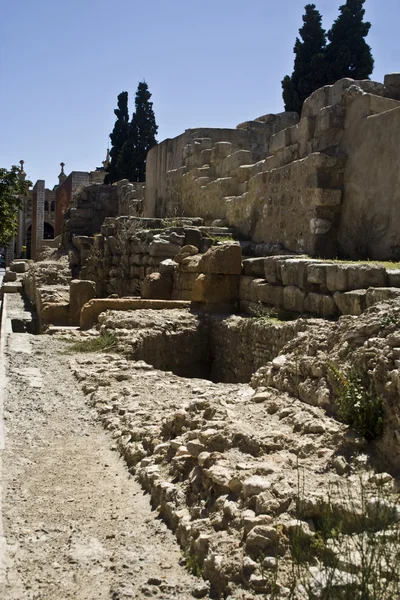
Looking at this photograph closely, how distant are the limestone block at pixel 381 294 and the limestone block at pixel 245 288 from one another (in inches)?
140

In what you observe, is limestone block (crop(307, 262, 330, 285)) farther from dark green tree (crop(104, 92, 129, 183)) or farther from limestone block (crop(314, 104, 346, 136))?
dark green tree (crop(104, 92, 129, 183))

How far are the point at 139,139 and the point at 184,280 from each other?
27724 mm

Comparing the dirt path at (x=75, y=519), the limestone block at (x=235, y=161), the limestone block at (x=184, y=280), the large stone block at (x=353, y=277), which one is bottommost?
the dirt path at (x=75, y=519)

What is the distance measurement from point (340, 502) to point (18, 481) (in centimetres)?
240

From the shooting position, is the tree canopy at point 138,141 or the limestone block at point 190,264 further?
the tree canopy at point 138,141

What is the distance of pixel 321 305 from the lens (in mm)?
7871

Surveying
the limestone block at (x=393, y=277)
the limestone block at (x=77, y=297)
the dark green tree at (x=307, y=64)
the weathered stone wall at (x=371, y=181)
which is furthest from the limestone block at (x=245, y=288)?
the dark green tree at (x=307, y=64)

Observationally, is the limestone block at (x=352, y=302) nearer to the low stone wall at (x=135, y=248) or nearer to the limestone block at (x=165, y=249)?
the low stone wall at (x=135, y=248)

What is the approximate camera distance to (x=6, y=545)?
3717mm

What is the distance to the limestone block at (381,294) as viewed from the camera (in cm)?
624

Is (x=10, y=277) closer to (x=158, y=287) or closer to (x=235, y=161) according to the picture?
(x=235, y=161)

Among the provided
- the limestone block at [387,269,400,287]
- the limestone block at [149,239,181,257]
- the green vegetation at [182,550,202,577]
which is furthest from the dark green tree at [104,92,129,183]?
the green vegetation at [182,550,202,577]

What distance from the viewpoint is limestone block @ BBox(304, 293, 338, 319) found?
7.62 meters

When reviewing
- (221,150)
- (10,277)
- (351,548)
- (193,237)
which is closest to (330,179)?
(193,237)
